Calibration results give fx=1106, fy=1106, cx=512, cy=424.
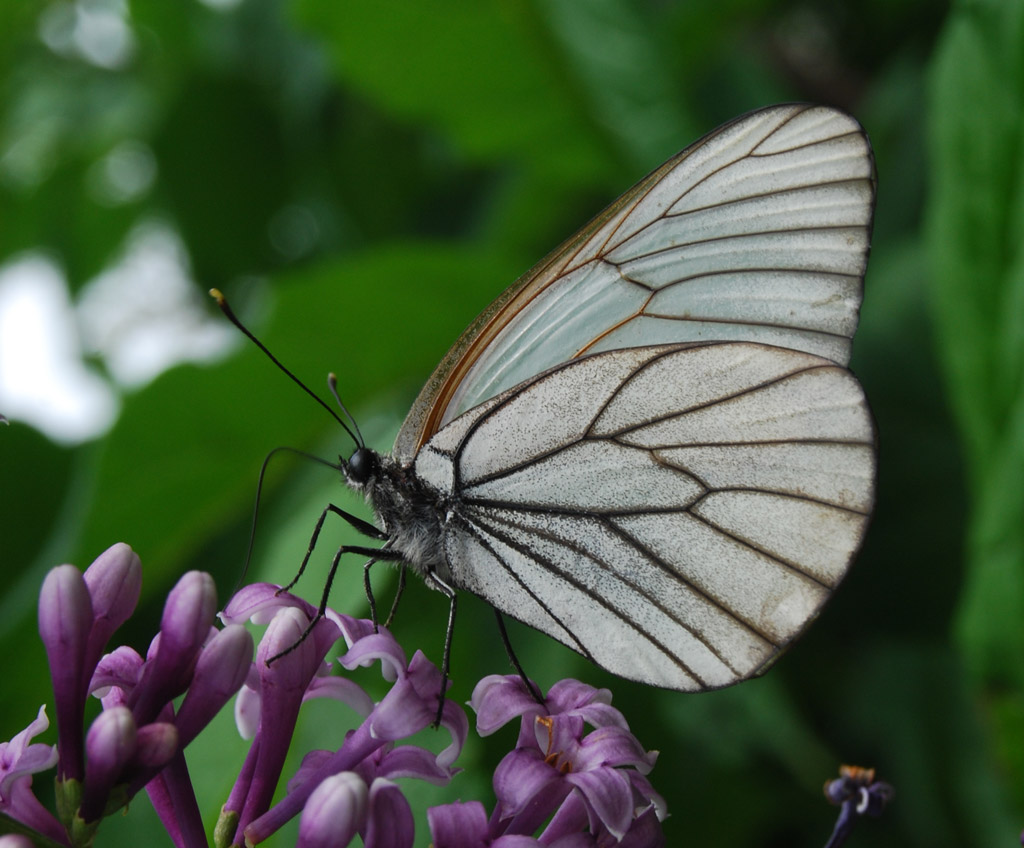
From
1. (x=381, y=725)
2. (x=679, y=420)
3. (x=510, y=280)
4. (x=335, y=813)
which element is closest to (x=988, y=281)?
(x=679, y=420)

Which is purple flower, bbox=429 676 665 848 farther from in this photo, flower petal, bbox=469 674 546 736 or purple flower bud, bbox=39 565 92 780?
purple flower bud, bbox=39 565 92 780

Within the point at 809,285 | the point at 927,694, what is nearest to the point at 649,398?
the point at 809,285

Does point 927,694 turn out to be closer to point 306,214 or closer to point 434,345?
point 434,345

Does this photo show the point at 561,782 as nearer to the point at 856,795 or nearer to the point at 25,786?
the point at 856,795

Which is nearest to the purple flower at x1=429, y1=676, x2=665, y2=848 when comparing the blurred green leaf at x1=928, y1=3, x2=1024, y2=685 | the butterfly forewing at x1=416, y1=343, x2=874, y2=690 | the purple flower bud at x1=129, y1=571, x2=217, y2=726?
the butterfly forewing at x1=416, y1=343, x2=874, y2=690

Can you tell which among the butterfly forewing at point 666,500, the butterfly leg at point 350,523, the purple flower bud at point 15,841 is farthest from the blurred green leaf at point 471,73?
the purple flower bud at point 15,841

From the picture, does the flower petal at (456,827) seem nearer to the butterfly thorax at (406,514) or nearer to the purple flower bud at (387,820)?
the purple flower bud at (387,820)

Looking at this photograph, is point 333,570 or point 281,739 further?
point 333,570
